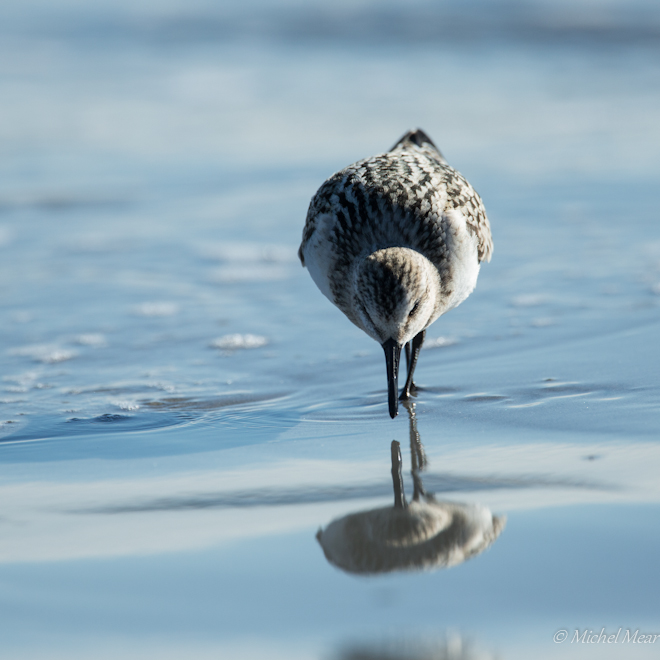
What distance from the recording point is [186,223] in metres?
8.44

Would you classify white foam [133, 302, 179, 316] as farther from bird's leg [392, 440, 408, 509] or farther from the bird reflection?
the bird reflection

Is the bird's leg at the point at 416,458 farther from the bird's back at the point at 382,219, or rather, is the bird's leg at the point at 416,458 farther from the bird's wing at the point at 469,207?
the bird's wing at the point at 469,207

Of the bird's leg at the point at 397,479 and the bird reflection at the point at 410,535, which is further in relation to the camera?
the bird's leg at the point at 397,479

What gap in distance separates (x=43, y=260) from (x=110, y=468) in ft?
13.1

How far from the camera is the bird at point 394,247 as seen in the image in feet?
13.8

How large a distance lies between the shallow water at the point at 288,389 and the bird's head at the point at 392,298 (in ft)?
1.42

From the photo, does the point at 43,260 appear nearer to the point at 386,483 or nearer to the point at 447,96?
the point at 386,483

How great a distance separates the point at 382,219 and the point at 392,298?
0.59 m

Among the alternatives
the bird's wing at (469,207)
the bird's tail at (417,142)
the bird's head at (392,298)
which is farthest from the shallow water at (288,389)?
the bird's tail at (417,142)

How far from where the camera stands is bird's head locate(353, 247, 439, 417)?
13.6ft

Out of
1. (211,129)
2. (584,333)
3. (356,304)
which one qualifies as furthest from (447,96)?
(356,304)

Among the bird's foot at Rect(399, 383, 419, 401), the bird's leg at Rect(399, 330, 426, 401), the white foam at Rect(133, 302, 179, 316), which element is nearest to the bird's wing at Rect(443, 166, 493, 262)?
the bird's leg at Rect(399, 330, 426, 401)

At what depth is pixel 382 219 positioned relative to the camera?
15.0 ft

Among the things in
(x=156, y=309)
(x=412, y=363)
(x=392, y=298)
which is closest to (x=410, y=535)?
(x=392, y=298)
